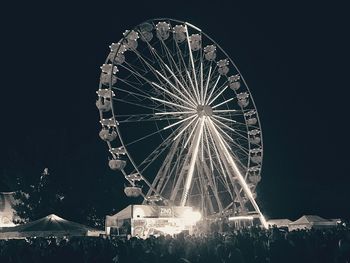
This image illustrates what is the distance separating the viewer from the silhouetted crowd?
12.9 m

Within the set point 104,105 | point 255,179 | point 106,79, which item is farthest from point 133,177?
point 255,179

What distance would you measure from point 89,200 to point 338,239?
38.9 meters

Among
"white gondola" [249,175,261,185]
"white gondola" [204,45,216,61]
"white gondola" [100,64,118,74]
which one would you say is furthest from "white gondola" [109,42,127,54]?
"white gondola" [249,175,261,185]

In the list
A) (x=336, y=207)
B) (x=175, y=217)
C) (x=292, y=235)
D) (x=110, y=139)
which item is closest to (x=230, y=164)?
(x=175, y=217)

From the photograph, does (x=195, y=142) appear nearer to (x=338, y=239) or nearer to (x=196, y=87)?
(x=196, y=87)

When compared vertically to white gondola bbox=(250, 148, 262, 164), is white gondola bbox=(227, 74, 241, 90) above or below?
above

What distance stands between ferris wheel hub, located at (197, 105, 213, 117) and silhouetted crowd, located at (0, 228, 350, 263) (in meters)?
14.6

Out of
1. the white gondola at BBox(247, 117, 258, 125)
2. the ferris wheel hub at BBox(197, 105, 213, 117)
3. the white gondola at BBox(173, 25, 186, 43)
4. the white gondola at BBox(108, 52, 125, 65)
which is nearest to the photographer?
the white gondola at BBox(108, 52, 125, 65)

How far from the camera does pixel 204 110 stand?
28.6 meters

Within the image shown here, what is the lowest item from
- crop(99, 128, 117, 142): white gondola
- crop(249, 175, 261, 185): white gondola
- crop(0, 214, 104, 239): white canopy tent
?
crop(0, 214, 104, 239): white canopy tent

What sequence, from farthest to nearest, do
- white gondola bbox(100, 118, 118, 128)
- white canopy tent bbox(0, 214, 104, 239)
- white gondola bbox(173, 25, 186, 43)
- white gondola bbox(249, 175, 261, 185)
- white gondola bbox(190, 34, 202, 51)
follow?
white gondola bbox(249, 175, 261, 185) < white gondola bbox(190, 34, 202, 51) < white gondola bbox(173, 25, 186, 43) < white gondola bbox(100, 118, 118, 128) < white canopy tent bbox(0, 214, 104, 239)

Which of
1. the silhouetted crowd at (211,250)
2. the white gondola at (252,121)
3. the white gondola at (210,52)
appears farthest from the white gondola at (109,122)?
the silhouetted crowd at (211,250)

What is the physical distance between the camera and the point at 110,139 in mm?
27156

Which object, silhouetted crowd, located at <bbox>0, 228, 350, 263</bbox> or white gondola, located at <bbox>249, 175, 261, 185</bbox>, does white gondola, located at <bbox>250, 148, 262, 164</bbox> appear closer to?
white gondola, located at <bbox>249, 175, 261, 185</bbox>
